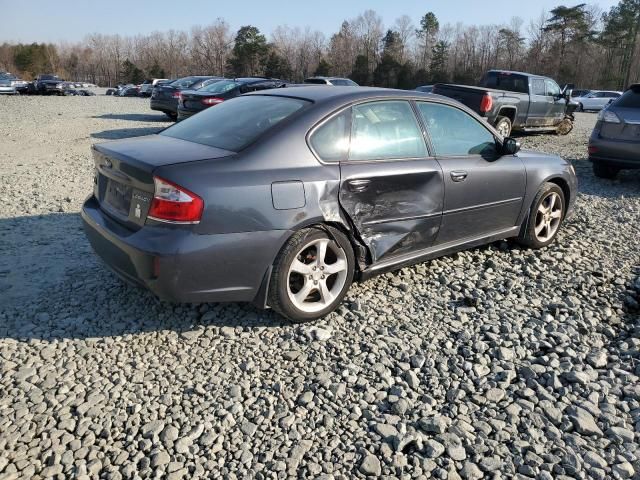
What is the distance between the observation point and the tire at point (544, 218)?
5.00 metres

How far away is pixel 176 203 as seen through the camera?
2.97 meters

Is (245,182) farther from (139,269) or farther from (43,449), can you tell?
(43,449)

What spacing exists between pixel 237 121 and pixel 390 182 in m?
1.20

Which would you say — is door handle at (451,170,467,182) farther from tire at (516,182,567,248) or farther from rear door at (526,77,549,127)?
rear door at (526,77,549,127)

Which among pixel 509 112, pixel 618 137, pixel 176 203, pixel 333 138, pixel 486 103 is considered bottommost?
pixel 176 203

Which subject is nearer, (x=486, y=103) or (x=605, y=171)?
(x=605, y=171)

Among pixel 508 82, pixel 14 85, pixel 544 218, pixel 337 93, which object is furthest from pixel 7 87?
pixel 544 218

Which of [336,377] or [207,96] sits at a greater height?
[207,96]

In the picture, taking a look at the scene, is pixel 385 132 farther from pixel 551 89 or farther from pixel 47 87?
pixel 47 87

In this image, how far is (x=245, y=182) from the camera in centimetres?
312

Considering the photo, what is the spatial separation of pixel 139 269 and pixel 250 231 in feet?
2.25

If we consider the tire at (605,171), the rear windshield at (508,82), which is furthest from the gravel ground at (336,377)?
the rear windshield at (508,82)

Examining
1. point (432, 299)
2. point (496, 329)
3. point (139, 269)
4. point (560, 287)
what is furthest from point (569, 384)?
point (139, 269)

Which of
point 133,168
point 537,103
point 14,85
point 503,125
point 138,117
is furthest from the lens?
point 14,85
